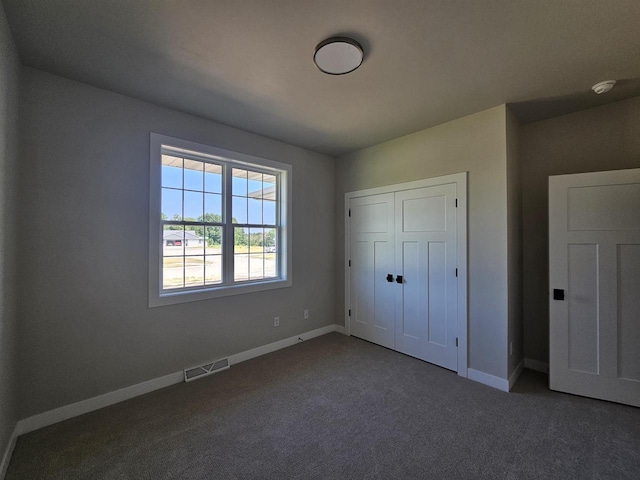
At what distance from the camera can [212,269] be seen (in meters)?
3.04

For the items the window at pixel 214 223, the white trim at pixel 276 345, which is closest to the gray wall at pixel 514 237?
the white trim at pixel 276 345

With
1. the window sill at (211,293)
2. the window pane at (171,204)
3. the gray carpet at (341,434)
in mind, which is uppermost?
the window pane at (171,204)

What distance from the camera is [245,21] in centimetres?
158

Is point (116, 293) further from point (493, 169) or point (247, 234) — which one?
point (493, 169)

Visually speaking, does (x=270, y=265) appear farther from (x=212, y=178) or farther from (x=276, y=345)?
(x=212, y=178)

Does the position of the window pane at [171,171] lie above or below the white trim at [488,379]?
above

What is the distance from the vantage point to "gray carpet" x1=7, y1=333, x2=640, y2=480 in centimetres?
163

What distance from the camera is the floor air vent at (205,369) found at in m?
2.69

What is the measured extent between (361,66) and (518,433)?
2.91m

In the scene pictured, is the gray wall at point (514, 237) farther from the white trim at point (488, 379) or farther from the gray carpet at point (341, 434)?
the gray carpet at point (341, 434)

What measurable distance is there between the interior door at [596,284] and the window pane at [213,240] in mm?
3407

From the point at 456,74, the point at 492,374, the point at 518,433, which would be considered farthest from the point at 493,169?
the point at 518,433

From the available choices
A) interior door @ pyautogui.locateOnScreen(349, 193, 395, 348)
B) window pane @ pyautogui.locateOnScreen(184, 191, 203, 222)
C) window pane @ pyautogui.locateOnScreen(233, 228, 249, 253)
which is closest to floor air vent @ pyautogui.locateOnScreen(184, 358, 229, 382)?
window pane @ pyautogui.locateOnScreen(233, 228, 249, 253)

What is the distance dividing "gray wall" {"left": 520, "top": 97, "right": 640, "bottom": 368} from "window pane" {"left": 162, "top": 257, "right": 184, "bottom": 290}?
3756mm
